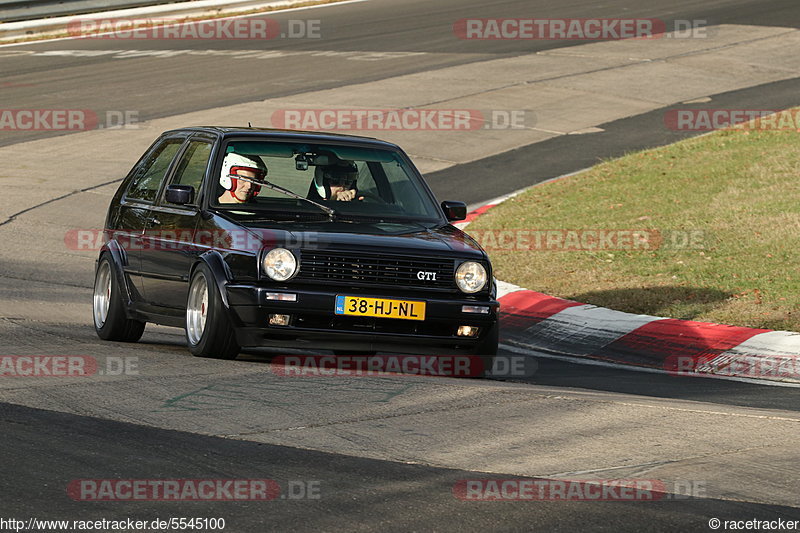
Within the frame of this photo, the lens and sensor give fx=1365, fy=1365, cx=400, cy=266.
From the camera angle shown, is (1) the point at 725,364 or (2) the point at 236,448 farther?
(1) the point at 725,364

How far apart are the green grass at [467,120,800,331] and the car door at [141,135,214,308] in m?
4.04

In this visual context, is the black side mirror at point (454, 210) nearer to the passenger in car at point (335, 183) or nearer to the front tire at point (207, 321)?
the passenger in car at point (335, 183)

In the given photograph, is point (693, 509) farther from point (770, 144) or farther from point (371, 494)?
point (770, 144)

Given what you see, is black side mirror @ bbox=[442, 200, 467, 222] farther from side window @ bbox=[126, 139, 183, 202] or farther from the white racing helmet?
side window @ bbox=[126, 139, 183, 202]

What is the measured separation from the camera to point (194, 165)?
32.6 feet

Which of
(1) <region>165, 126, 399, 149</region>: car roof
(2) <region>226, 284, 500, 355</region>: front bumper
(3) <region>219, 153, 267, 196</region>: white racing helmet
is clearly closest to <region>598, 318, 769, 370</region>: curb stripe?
(2) <region>226, 284, 500, 355</region>: front bumper

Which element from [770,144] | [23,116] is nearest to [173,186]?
[770,144]

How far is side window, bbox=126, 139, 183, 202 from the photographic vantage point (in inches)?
409

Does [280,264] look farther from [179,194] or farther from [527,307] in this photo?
[527,307]

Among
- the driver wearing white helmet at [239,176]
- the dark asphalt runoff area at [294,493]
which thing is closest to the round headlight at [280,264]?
the driver wearing white helmet at [239,176]

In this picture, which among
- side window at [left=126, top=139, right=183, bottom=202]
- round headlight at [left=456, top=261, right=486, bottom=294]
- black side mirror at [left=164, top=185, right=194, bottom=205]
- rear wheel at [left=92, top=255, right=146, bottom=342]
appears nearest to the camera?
round headlight at [left=456, top=261, right=486, bottom=294]

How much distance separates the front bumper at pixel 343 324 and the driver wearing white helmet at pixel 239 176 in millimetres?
1098

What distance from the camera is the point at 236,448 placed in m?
6.17

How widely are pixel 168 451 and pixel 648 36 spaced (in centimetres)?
2751
